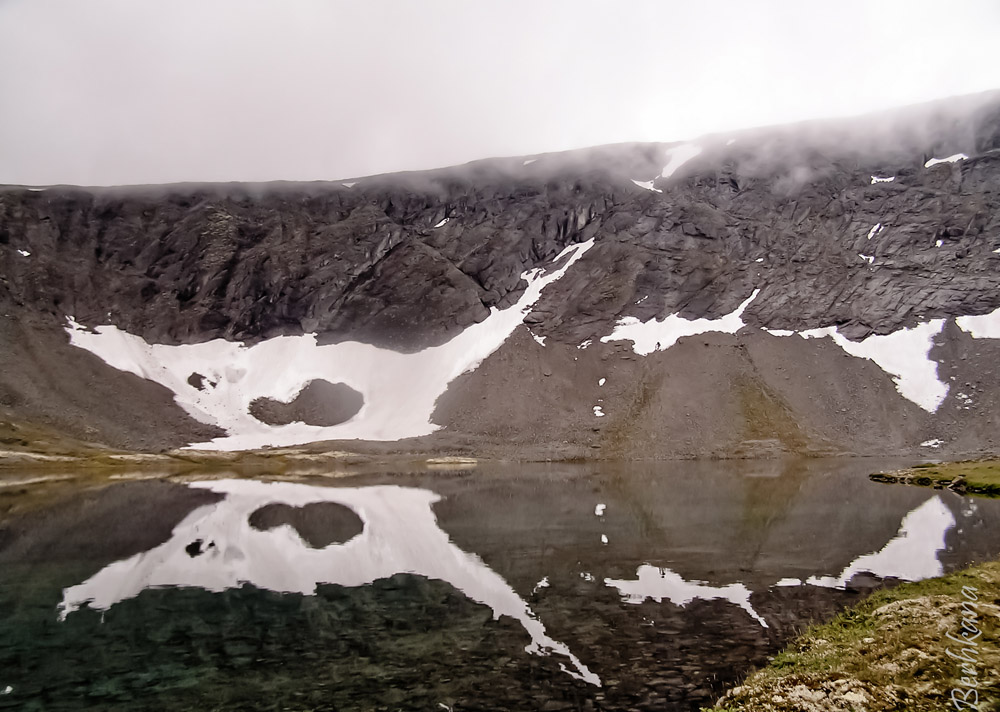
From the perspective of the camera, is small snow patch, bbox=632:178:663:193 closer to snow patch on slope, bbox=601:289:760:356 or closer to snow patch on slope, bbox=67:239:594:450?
snow patch on slope, bbox=67:239:594:450

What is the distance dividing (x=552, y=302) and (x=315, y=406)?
55.5 metres

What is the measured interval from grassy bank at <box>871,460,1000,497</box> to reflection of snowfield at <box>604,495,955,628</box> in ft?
89.0

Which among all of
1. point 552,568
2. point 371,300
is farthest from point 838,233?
point 552,568

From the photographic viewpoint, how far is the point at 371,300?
538ft

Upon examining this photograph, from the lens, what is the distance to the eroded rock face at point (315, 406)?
5295 inches

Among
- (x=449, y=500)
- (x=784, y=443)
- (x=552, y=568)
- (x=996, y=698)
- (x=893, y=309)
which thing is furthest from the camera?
(x=893, y=309)

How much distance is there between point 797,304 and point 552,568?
125357 mm

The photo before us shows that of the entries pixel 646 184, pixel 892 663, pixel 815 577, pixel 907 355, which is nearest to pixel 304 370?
pixel 646 184

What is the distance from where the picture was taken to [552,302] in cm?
15350

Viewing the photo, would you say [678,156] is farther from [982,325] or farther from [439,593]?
[439,593]

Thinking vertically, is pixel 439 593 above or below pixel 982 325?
below

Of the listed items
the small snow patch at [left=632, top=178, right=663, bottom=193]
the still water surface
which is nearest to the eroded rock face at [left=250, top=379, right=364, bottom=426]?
the still water surface

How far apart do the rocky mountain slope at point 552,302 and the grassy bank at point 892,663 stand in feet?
288

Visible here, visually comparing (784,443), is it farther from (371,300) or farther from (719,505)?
(371,300)
